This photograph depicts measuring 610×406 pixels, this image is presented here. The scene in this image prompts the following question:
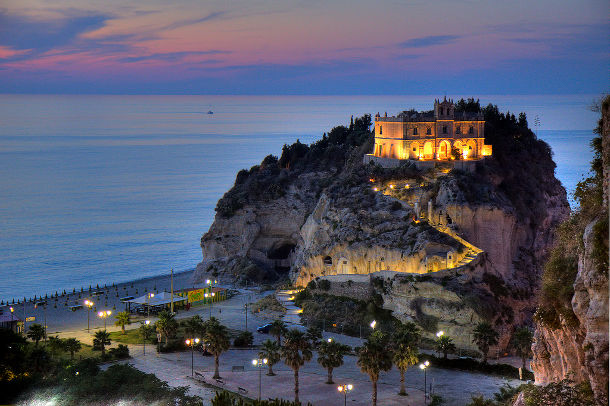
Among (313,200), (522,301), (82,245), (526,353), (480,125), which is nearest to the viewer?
(526,353)

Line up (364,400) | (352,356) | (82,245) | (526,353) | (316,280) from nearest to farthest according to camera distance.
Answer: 1. (364,400)
2. (526,353)
3. (352,356)
4. (316,280)
5. (82,245)

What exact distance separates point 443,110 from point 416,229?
49.9 ft

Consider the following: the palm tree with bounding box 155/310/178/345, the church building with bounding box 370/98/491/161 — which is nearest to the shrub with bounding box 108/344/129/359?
the palm tree with bounding box 155/310/178/345

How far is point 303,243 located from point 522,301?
76.1 ft

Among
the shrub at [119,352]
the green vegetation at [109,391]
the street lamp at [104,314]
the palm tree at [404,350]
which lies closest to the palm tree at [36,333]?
the shrub at [119,352]

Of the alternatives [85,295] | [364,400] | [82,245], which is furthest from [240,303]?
[82,245]

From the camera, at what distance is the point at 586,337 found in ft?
70.0

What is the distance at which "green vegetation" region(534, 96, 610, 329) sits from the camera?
24.2m

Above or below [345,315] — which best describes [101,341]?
below

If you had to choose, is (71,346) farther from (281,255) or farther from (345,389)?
(281,255)

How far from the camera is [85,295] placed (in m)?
72.1

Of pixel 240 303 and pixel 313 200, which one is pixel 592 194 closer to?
pixel 240 303

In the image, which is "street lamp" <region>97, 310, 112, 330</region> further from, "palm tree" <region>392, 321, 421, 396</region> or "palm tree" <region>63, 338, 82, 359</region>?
"palm tree" <region>392, 321, 421, 396</region>

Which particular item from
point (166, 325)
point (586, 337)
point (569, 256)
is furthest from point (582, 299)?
point (166, 325)
